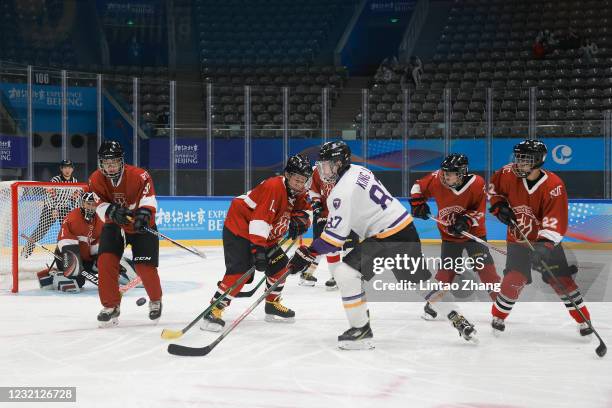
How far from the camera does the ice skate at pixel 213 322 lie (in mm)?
4574

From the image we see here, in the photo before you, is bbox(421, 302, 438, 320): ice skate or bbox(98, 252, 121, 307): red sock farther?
bbox(421, 302, 438, 320): ice skate

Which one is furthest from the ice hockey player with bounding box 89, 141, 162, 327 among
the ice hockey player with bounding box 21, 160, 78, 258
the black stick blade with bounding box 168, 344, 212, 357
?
the ice hockey player with bounding box 21, 160, 78, 258

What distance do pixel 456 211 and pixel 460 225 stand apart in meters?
0.37

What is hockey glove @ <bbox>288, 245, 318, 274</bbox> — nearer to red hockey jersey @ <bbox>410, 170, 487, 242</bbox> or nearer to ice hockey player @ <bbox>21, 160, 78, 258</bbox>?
red hockey jersey @ <bbox>410, 170, 487, 242</bbox>

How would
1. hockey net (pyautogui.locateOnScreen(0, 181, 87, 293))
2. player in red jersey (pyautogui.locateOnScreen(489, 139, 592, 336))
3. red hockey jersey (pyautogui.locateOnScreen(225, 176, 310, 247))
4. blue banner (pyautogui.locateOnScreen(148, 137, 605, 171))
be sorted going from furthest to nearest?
blue banner (pyautogui.locateOnScreen(148, 137, 605, 171)) < hockey net (pyautogui.locateOnScreen(0, 181, 87, 293)) < red hockey jersey (pyautogui.locateOnScreen(225, 176, 310, 247)) < player in red jersey (pyautogui.locateOnScreen(489, 139, 592, 336))

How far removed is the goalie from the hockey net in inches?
27.0

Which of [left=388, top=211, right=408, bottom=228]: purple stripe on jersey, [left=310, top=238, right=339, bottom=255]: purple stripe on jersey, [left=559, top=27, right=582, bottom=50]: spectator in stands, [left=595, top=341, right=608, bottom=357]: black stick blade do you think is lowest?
[left=595, top=341, right=608, bottom=357]: black stick blade

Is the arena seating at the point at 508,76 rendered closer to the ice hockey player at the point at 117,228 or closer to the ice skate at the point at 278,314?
the ice skate at the point at 278,314

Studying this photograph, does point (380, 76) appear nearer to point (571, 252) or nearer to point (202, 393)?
point (571, 252)

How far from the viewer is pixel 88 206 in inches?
251

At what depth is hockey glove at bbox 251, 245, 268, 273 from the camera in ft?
14.1

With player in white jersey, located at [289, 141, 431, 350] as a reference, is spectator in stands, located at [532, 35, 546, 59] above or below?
above

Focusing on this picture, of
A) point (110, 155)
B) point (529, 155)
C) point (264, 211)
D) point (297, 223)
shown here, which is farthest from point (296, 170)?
point (529, 155)

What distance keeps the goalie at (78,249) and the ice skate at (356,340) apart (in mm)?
2855
